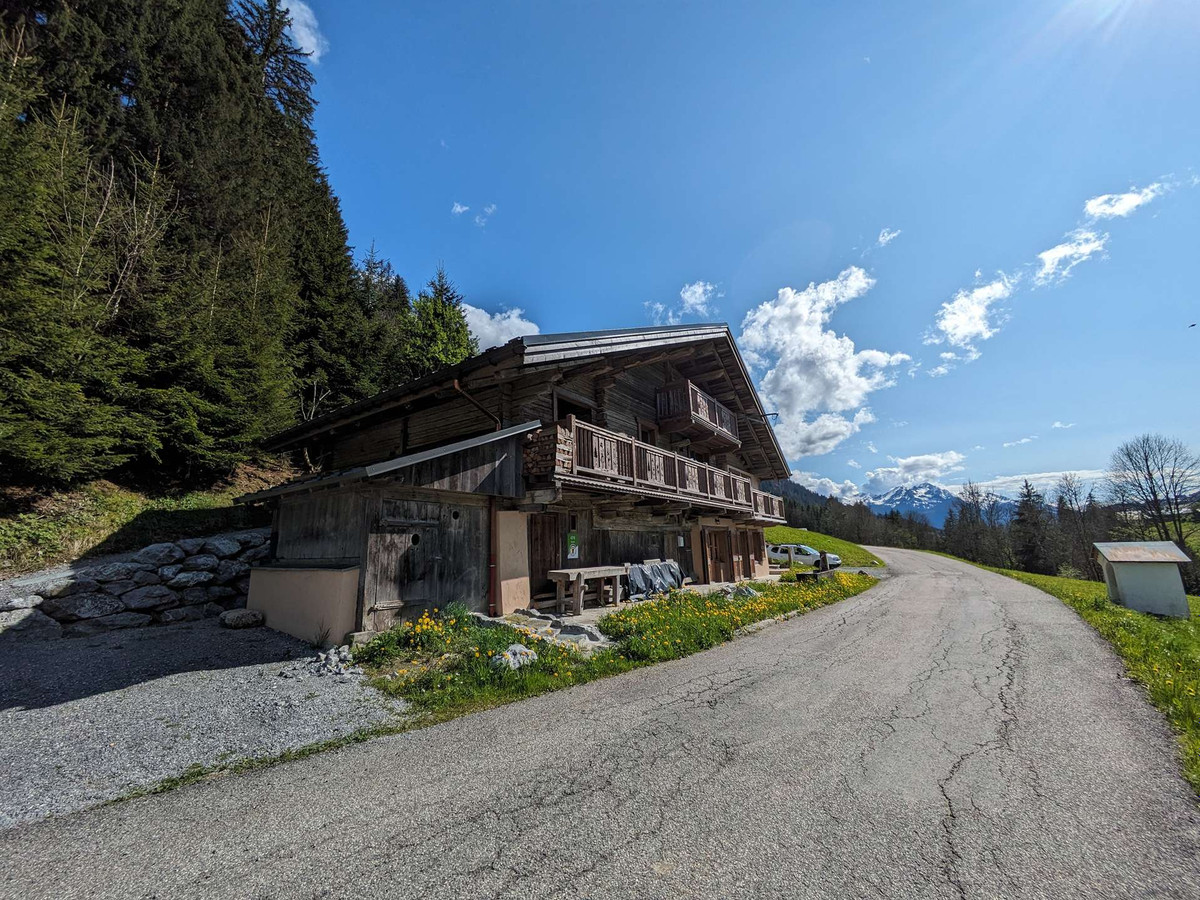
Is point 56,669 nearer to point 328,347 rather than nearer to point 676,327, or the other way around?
point 676,327

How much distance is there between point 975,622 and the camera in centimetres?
1115

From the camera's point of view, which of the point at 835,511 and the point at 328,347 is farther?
the point at 835,511

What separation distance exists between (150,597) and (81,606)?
957 mm

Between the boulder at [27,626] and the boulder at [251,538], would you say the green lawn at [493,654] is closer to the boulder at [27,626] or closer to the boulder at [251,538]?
the boulder at [27,626]

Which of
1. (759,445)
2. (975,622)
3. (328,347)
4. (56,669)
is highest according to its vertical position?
(328,347)

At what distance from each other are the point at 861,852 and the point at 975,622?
11.3 meters

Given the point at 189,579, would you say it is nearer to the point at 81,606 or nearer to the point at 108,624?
the point at 108,624

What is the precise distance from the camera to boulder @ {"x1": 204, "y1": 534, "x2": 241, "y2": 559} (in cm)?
1109

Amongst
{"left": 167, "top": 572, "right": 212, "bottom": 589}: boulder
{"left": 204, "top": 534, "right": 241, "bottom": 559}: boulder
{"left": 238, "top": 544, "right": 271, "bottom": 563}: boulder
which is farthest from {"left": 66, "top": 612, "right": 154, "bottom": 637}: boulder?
{"left": 238, "top": 544, "right": 271, "bottom": 563}: boulder

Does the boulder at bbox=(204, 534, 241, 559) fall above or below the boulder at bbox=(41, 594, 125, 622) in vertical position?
above

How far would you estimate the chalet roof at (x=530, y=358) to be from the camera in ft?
33.7

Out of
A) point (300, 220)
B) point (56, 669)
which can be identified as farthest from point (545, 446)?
point (300, 220)

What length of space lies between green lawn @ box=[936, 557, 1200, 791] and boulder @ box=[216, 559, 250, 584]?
50.2ft

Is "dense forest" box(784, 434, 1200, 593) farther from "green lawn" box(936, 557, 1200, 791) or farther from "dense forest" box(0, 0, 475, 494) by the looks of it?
"dense forest" box(0, 0, 475, 494)
